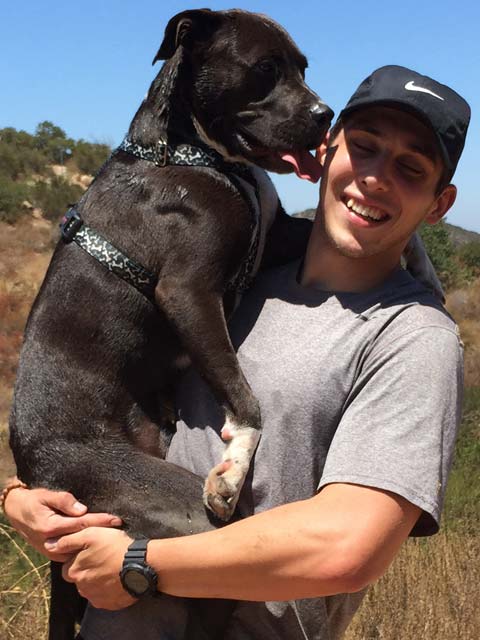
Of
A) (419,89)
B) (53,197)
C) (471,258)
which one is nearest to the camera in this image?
(419,89)

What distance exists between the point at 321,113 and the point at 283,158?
0.20 meters

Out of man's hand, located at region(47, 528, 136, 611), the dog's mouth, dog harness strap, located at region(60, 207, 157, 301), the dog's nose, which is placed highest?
the dog's nose

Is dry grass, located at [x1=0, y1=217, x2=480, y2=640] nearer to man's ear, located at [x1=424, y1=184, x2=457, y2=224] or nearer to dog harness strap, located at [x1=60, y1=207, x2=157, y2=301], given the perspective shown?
dog harness strap, located at [x1=60, y1=207, x2=157, y2=301]

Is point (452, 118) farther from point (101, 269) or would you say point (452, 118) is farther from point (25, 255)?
point (25, 255)

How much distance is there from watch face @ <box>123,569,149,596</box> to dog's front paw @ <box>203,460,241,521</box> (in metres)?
0.30

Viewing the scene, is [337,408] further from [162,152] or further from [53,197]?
[53,197]

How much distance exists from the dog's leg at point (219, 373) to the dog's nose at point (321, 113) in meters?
0.71

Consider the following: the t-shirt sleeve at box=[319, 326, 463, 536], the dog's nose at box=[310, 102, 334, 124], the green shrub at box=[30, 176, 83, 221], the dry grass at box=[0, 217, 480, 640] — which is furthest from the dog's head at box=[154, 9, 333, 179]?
the green shrub at box=[30, 176, 83, 221]

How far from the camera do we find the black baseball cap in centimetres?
227

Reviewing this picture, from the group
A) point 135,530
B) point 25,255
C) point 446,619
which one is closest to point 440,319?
point 135,530

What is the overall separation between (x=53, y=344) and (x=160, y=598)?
0.87 metres

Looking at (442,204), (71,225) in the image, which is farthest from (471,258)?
(71,225)

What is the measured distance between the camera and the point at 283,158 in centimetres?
289

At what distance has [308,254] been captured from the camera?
2.69 meters
